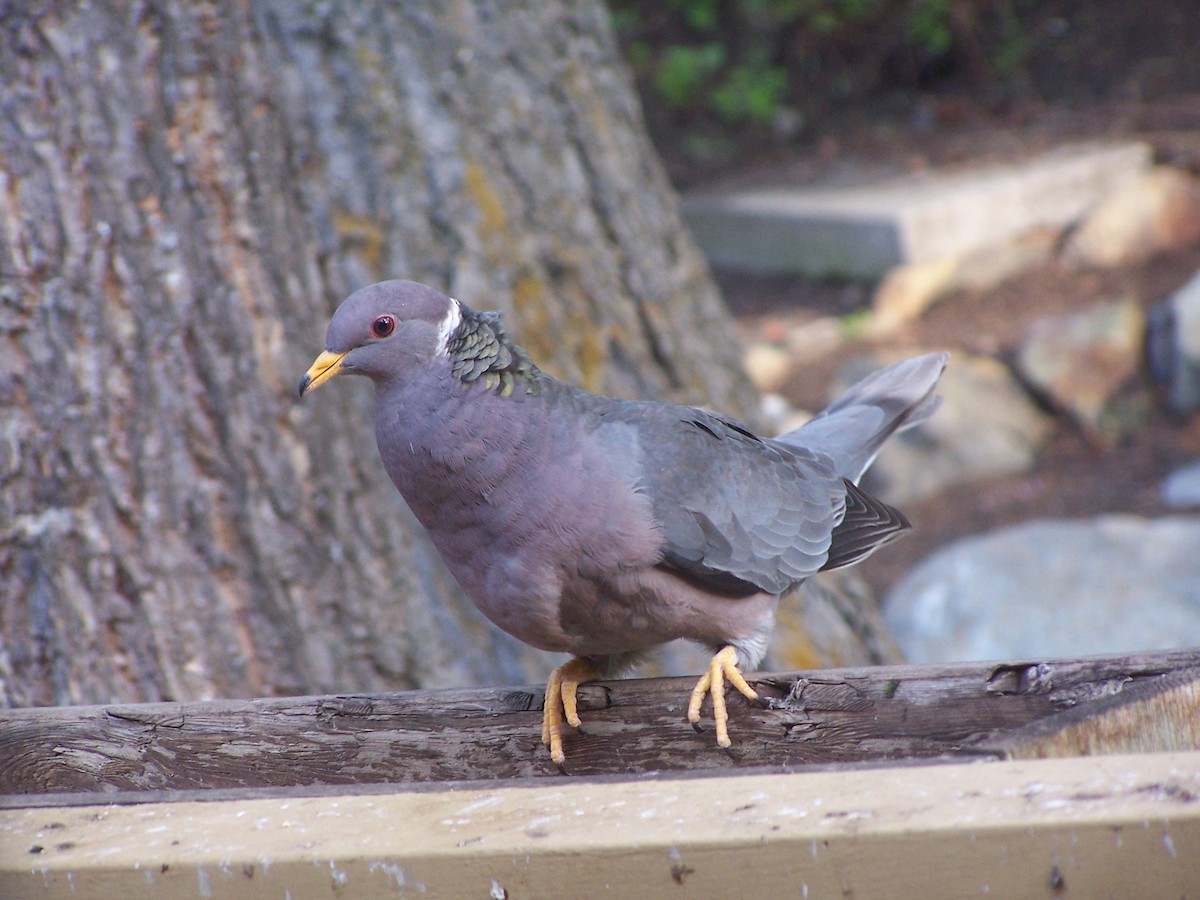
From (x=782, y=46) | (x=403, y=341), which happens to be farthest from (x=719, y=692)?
(x=782, y=46)

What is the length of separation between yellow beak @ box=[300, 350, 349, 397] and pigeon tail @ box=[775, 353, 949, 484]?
1.22 m

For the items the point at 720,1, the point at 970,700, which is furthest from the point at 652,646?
the point at 720,1

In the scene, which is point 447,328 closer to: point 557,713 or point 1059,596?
point 557,713

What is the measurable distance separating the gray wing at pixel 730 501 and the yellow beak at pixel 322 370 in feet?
1.75

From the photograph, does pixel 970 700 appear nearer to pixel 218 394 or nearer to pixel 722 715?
pixel 722 715

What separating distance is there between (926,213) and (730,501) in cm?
533

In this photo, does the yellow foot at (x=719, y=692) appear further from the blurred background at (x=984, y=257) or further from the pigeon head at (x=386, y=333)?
the blurred background at (x=984, y=257)

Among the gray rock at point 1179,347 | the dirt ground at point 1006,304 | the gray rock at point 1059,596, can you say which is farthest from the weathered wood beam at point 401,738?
the gray rock at point 1179,347

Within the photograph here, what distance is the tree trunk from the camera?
2.87 m

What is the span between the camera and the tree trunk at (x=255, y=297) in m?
2.87

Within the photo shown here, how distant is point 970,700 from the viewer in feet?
6.37

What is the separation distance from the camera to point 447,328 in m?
2.11

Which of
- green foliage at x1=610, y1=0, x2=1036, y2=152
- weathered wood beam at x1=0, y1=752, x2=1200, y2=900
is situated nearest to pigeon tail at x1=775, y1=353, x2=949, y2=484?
weathered wood beam at x1=0, y1=752, x2=1200, y2=900

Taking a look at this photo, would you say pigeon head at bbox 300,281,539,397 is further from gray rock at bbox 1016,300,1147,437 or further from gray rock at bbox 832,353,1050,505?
gray rock at bbox 1016,300,1147,437
